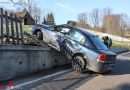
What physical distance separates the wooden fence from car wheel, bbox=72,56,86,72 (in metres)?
2.52

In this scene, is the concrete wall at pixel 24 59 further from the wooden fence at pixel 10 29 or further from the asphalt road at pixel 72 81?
the wooden fence at pixel 10 29

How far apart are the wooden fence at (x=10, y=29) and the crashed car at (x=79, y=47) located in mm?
2170

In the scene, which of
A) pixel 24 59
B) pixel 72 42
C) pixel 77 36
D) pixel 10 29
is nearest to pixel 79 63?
pixel 72 42

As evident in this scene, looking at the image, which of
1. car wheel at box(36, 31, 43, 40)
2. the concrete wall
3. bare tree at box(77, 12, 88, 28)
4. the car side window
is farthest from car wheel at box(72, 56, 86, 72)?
bare tree at box(77, 12, 88, 28)

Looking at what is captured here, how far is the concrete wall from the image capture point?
10117mm

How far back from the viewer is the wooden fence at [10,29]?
1117cm

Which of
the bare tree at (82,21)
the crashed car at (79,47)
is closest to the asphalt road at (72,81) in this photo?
the crashed car at (79,47)

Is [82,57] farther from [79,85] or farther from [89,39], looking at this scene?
[79,85]

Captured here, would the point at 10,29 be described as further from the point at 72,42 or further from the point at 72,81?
the point at 72,81

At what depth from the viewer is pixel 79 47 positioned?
13.3m

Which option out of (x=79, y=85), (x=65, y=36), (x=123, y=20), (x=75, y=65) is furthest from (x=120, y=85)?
(x=123, y=20)

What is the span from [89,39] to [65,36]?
3.87 feet

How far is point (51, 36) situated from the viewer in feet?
48.1

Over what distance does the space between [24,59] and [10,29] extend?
4.81 ft
